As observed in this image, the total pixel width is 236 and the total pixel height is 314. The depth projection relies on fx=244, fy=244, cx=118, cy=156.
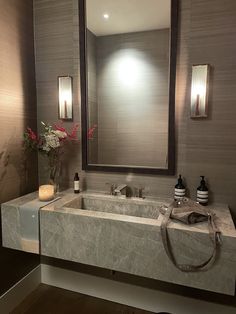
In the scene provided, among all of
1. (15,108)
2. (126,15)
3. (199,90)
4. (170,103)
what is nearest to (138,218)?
(170,103)

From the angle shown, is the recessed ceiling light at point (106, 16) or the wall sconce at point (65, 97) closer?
the recessed ceiling light at point (106, 16)

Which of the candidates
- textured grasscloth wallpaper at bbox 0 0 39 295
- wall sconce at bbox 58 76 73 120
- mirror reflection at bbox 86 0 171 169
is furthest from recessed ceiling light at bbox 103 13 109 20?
textured grasscloth wallpaper at bbox 0 0 39 295

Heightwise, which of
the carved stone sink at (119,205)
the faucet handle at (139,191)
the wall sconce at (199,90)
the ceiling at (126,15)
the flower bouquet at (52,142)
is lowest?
the carved stone sink at (119,205)

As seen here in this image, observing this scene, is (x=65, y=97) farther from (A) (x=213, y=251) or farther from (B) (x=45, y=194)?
(A) (x=213, y=251)

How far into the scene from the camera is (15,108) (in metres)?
1.90

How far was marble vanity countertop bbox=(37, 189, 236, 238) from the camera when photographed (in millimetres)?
1327

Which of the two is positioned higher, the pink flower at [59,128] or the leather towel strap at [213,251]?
the pink flower at [59,128]

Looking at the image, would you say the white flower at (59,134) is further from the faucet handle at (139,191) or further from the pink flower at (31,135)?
the faucet handle at (139,191)

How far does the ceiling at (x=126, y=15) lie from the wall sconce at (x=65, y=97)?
1.45 feet

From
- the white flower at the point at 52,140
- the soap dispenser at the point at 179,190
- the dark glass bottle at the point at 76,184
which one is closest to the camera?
the soap dispenser at the point at 179,190

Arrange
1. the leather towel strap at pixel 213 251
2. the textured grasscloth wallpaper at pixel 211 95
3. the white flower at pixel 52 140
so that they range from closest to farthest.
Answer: the leather towel strap at pixel 213 251 → the textured grasscloth wallpaper at pixel 211 95 → the white flower at pixel 52 140

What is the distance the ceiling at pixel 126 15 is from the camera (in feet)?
5.69

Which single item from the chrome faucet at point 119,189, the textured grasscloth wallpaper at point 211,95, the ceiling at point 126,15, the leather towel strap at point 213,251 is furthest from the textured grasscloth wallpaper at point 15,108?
the leather towel strap at point 213,251

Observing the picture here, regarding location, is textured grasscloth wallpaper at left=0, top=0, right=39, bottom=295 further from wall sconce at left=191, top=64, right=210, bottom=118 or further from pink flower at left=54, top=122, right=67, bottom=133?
wall sconce at left=191, top=64, right=210, bottom=118
